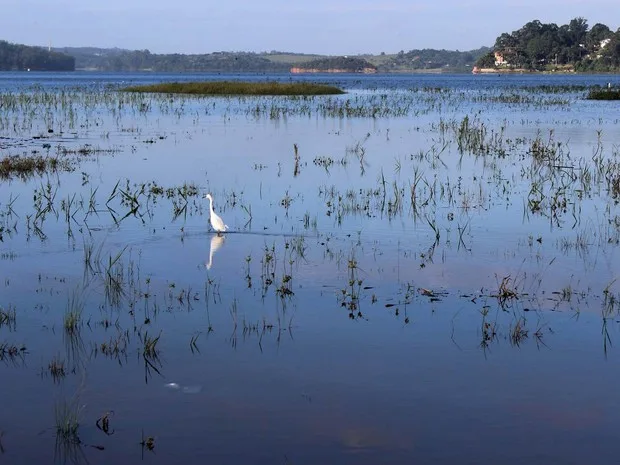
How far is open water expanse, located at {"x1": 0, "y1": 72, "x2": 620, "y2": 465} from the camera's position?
23.5ft

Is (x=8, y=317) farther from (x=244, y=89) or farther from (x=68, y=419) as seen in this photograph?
(x=244, y=89)

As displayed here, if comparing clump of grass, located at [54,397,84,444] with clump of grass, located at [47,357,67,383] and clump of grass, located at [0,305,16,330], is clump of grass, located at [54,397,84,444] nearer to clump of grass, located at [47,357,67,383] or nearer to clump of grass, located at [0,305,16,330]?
clump of grass, located at [47,357,67,383]

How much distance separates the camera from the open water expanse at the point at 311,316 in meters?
7.17

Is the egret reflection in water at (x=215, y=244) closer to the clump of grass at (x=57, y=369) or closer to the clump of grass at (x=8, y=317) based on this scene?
the clump of grass at (x=8, y=317)

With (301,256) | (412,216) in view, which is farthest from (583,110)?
(301,256)

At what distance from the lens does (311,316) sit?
1025 centimetres

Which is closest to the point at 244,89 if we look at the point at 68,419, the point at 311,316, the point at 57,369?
the point at 311,316

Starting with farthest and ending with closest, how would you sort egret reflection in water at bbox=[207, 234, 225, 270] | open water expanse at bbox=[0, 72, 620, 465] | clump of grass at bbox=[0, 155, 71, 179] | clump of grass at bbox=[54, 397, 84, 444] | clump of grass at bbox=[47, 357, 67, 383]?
clump of grass at bbox=[0, 155, 71, 179] < egret reflection in water at bbox=[207, 234, 225, 270] < clump of grass at bbox=[47, 357, 67, 383] < open water expanse at bbox=[0, 72, 620, 465] < clump of grass at bbox=[54, 397, 84, 444]

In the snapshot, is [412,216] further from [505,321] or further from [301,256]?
[505,321]

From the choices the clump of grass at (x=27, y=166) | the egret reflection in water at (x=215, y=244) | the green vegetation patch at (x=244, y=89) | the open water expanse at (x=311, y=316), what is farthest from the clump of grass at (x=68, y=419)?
the green vegetation patch at (x=244, y=89)

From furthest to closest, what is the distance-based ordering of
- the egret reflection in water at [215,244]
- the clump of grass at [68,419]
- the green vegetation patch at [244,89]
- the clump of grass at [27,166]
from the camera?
1. the green vegetation patch at [244,89]
2. the clump of grass at [27,166]
3. the egret reflection in water at [215,244]
4. the clump of grass at [68,419]

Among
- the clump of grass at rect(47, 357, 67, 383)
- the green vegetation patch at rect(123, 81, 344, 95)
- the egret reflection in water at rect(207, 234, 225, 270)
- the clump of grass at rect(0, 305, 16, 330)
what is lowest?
the clump of grass at rect(47, 357, 67, 383)

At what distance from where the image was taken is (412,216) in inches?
656

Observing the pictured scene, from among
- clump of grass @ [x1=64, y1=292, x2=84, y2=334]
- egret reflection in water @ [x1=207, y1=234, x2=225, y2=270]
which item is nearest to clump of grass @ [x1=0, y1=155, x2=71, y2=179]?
egret reflection in water @ [x1=207, y1=234, x2=225, y2=270]
